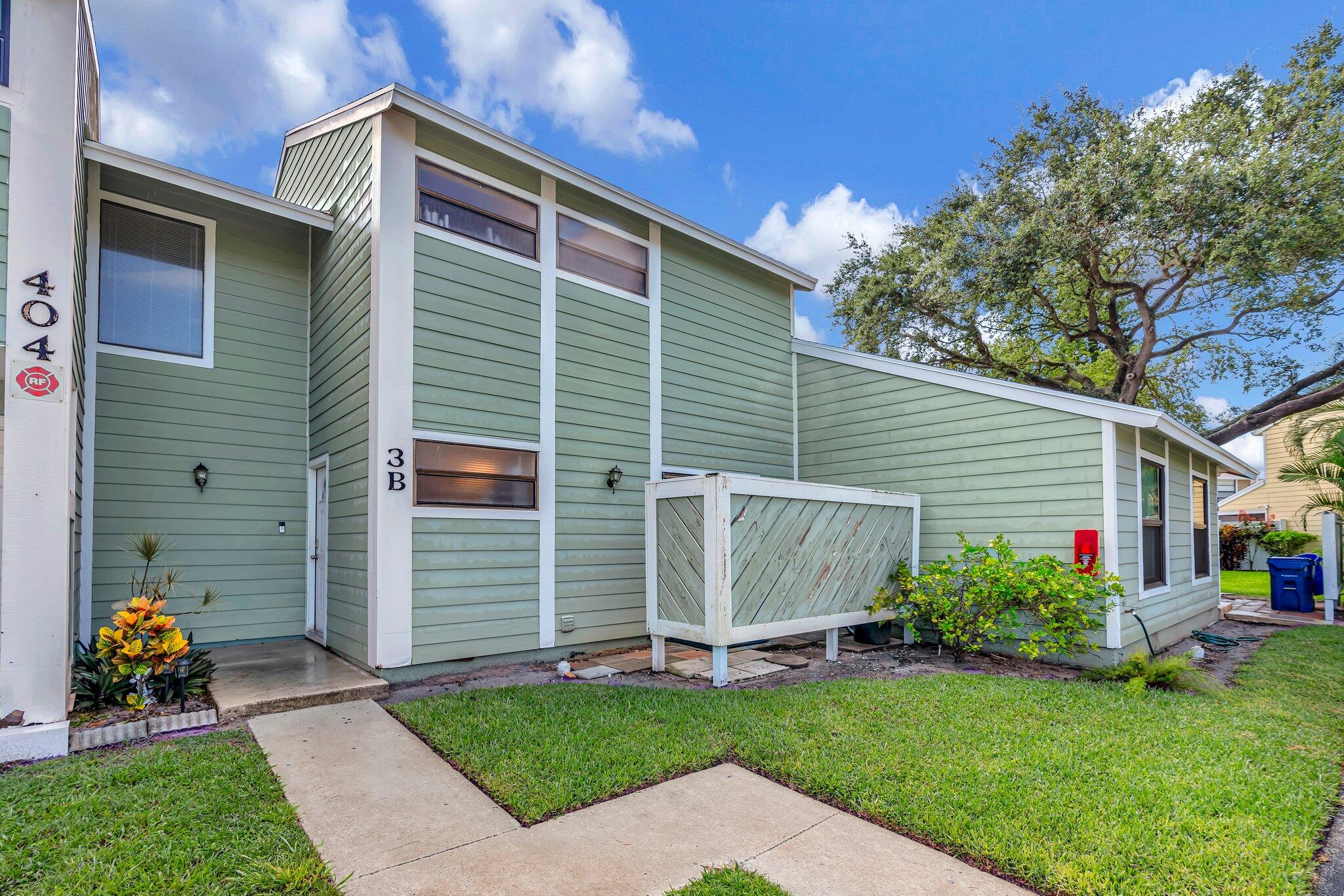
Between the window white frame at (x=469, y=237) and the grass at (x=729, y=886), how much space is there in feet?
17.5

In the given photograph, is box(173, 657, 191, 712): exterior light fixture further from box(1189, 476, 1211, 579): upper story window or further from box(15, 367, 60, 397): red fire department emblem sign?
box(1189, 476, 1211, 579): upper story window

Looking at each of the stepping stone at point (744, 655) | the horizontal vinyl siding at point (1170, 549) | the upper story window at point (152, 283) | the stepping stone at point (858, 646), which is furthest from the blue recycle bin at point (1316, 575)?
the upper story window at point (152, 283)

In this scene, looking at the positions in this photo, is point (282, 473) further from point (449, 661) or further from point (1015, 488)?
point (1015, 488)

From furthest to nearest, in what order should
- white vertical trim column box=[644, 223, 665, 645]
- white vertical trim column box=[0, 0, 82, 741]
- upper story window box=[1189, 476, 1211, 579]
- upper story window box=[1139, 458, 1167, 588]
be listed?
upper story window box=[1189, 476, 1211, 579] → white vertical trim column box=[644, 223, 665, 645] → upper story window box=[1139, 458, 1167, 588] → white vertical trim column box=[0, 0, 82, 741]

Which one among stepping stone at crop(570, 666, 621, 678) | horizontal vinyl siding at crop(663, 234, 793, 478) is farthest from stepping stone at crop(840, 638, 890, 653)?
stepping stone at crop(570, 666, 621, 678)

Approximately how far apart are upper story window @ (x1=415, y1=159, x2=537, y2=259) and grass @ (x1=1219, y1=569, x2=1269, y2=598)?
15.1 meters

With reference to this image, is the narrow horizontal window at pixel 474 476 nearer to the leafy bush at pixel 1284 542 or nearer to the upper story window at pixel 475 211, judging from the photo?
the upper story window at pixel 475 211

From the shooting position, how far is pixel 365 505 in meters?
5.35

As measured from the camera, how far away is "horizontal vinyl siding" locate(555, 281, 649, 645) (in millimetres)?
6367

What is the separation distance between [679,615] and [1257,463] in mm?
22609

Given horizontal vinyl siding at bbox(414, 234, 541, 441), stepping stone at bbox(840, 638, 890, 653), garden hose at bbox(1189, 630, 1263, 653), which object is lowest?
garden hose at bbox(1189, 630, 1263, 653)

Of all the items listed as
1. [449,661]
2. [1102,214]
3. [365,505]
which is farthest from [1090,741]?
[1102,214]

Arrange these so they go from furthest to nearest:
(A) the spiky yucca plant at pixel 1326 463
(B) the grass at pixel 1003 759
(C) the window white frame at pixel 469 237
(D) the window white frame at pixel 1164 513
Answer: (A) the spiky yucca plant at pixel 1326 463 → (D) the window white frame at pixel 1164 513 → (C) the window white frame at pixel 469 237 → (B) the grass at pixel 1003 759

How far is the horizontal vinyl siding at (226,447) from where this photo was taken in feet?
18.6
